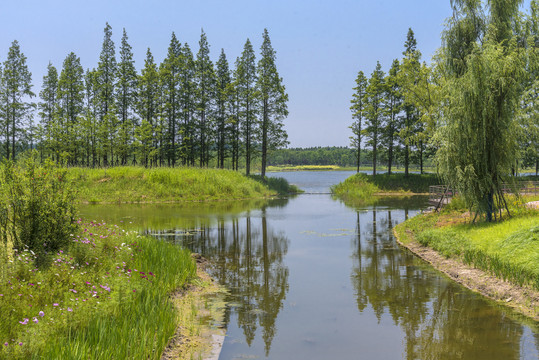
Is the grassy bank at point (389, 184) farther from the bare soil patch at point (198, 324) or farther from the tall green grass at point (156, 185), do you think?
the bare soil patch at point (198, 324)

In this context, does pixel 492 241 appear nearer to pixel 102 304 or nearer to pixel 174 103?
pixel 102 304

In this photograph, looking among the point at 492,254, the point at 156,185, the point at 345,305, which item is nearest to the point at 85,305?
the point at 345,305

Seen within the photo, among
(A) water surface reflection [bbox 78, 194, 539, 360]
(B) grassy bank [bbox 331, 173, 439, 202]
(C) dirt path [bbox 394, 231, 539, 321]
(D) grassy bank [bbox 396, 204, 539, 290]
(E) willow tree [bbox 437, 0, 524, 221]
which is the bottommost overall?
(A) water surface reflection [bbox 78, 194, 539, 360]

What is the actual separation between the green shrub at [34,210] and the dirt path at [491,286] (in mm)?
11414

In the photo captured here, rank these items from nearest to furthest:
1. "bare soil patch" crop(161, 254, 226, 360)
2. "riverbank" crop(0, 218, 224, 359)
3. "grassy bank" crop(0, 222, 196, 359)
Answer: "grassy bank" crop(0, 222, 196, 359)
"riverbank" crop(0, 218, 224, 359)
"bare soil patch" crop(161, 254, 226, 360)

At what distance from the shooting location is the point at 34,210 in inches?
364

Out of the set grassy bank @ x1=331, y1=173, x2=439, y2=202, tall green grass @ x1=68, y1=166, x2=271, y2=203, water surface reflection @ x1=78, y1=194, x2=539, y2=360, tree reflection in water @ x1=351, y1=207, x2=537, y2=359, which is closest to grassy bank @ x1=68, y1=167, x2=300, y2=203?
tall green grass @ x1=68, y1=166, x2=271, y2=203

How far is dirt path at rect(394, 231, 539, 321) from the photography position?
9.69m

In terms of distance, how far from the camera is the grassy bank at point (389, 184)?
5077 cm

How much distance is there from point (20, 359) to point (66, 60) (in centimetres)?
6731

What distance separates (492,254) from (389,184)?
4024 cm

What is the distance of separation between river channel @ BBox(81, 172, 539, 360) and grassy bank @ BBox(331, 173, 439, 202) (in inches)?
1221

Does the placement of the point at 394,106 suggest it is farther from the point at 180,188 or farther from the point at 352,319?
the point at 352,319

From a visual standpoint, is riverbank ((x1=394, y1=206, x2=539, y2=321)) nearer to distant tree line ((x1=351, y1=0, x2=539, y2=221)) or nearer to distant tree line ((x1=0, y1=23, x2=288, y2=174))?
distant tree line ((x1=351, y1=0, x2=539, y2=221))
